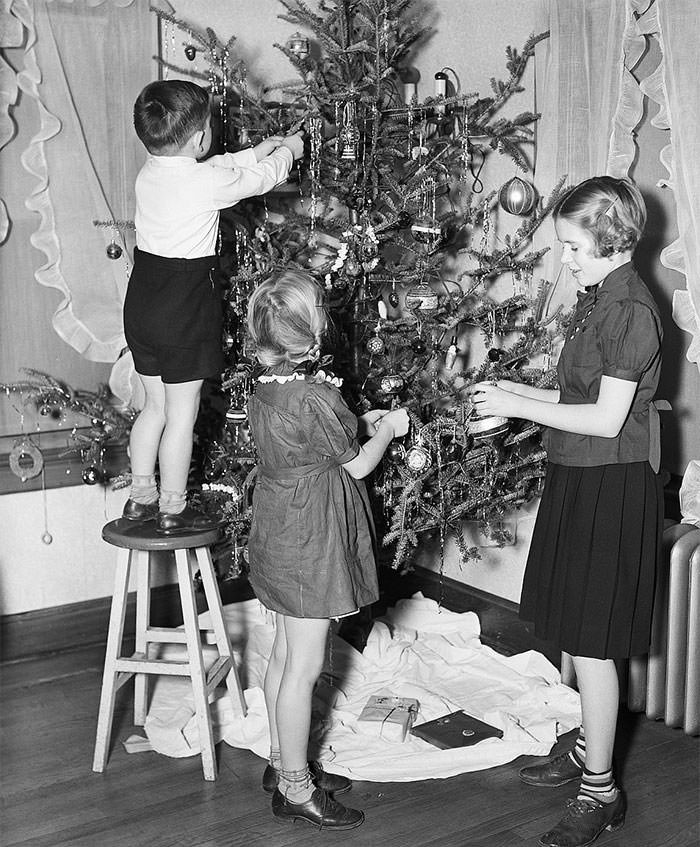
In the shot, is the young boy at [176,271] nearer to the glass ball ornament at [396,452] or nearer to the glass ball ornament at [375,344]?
the glass ball ornament at [375,344]

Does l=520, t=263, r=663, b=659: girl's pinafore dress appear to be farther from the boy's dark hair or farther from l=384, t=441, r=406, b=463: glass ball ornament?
the boy's dark hair

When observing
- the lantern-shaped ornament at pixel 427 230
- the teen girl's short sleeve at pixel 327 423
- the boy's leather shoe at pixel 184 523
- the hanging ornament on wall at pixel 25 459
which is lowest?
the boy's leather shoe at pixel 184 523

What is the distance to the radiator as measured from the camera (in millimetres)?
2520

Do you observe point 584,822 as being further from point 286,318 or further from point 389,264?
point 389,264

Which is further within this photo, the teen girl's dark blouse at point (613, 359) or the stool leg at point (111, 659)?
the stool leg at point (111, 659)

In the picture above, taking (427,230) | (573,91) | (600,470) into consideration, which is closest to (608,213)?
(600,470)

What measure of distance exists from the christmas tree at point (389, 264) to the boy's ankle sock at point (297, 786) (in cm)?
61

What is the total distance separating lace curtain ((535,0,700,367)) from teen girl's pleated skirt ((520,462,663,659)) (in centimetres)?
44

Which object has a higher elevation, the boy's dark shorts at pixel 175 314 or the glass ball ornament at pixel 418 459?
the boy's dark shorts at pixel 175 314

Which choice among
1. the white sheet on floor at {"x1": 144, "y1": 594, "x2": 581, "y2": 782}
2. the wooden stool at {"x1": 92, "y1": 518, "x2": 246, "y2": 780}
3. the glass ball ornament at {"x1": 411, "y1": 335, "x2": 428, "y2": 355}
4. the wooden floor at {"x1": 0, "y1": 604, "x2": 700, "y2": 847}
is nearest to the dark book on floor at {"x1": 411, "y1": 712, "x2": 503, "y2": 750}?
the white sheet on floor at {"x1": 144, "y1": 594, "x2": 581, "y2": 782}

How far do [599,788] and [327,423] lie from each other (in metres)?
1.00

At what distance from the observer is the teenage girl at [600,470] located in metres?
2.11

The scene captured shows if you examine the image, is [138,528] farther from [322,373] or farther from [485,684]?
[485,684]

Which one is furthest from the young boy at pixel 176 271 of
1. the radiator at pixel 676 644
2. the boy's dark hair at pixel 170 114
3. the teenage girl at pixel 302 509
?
the radiator at pixel 676 644
